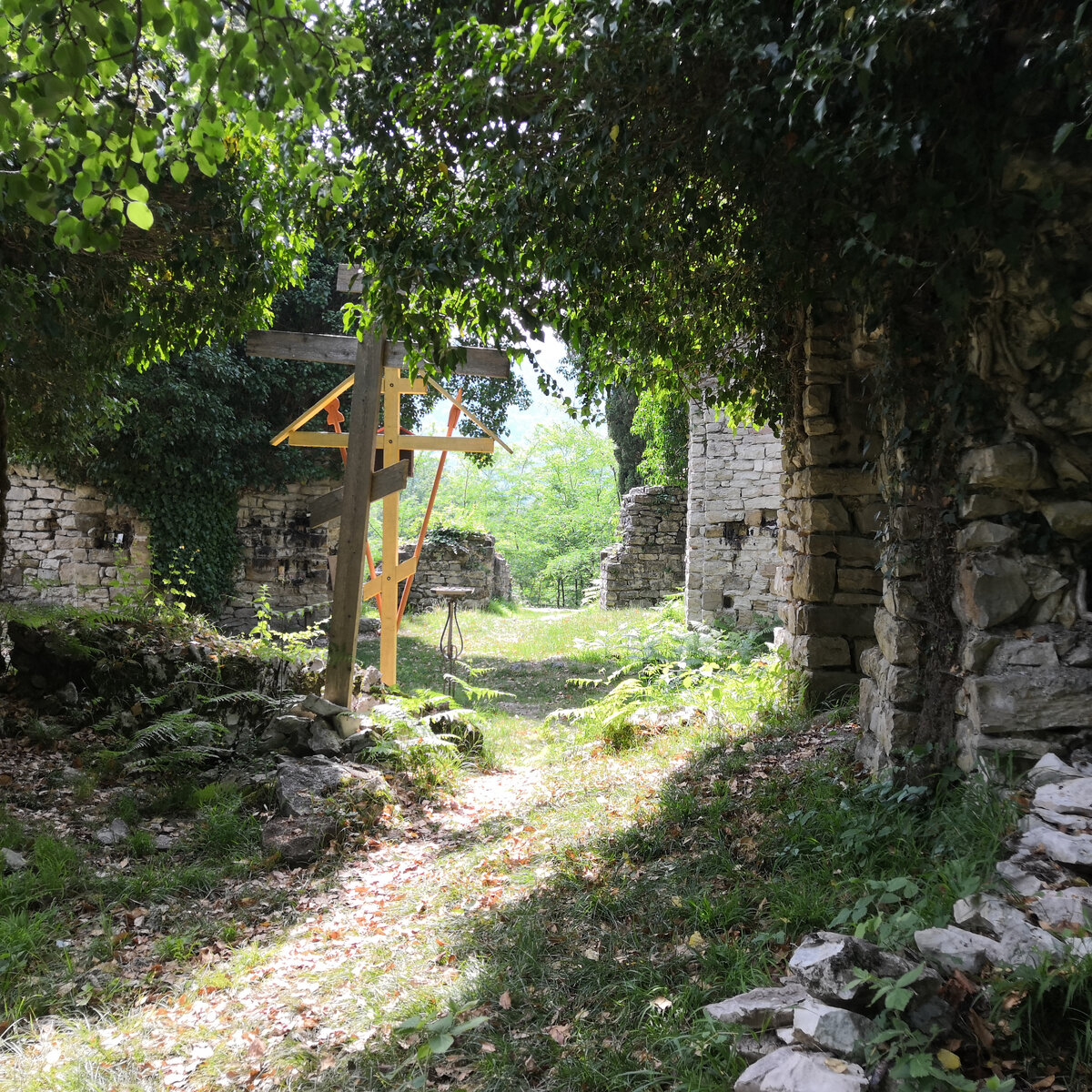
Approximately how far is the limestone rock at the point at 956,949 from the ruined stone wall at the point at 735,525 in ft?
23.5

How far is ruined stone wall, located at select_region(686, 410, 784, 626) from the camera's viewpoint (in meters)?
9.33

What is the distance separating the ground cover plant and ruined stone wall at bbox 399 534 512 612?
1140 centimetres

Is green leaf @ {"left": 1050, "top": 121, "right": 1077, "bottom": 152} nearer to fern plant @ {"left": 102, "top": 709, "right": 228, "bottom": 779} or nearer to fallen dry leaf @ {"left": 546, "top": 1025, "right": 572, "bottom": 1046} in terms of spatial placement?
fallen dry leaf @ {"left": 546, "top": 1025, "right": 572, "bottom": 1046}

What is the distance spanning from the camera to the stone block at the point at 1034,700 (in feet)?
9.43

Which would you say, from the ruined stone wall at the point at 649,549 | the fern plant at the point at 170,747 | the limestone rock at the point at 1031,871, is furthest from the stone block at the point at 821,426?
the ruined stone wall at the point at 649,549

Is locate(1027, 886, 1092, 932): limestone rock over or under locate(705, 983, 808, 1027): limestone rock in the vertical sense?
over

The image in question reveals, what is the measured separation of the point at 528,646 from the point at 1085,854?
10.3 m

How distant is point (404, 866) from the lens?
4242 mm

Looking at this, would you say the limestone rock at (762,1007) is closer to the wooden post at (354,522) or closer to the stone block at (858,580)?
the stone block at (858,580)

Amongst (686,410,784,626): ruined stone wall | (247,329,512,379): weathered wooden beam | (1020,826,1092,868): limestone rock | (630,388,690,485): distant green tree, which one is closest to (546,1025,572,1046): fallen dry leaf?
(1020,826,1092,868): limestone rock

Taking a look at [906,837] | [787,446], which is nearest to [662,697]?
[787,446]

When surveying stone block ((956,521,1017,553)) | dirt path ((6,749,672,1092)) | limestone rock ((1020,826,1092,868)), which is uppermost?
stone block ((956,521,1017,553))

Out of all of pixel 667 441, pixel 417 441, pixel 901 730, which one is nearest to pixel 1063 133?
pixel 901 730

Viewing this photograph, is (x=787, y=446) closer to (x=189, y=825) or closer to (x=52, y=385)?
(x=189, y=825)
